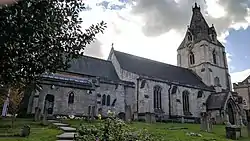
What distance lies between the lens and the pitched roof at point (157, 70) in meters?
37.2

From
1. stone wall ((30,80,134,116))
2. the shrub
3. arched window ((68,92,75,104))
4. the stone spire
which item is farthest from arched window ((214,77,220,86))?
the shrub

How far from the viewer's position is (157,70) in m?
40.6

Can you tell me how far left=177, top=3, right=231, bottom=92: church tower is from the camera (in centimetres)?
4617

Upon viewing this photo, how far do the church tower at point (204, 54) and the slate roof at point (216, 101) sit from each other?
426 centimetres

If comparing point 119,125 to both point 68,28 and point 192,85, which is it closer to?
point 68,28

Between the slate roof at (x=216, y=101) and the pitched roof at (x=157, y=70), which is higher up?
the pitched roof at (x=157, y=70)

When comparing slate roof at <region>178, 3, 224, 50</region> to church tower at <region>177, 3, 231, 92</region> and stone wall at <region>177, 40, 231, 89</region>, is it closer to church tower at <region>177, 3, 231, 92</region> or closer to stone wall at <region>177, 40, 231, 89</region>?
church tower at <region>177, 3, 231, 92</region>

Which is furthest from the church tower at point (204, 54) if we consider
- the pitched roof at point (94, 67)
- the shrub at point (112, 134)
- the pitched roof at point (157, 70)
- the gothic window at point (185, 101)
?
the shrub at point (112, 134)

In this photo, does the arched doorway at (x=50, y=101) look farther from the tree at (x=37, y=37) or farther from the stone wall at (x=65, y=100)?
the tree at (x=37, y=37)

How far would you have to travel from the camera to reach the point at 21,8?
4484 millimetres

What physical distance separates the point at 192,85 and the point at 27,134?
107 ft

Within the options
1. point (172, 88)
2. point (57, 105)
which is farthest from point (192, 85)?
point (57, 105)

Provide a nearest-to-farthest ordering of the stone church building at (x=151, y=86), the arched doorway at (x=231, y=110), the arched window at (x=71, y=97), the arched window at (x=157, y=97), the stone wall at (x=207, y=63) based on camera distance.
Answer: the stone church building at (x=151, y=86) → the arched window at (x=71, y=97) → the arched window at (x=157, y=97) → the arched doorway at (x=231, y=110) → the stone wall at (x=207, y=63)

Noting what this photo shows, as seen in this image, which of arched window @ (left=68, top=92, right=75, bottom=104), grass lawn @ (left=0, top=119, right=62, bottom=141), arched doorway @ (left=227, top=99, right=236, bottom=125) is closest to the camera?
grass lawn @ (left=0, top=119, right=62, bottom=141)
